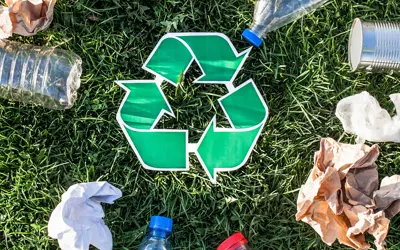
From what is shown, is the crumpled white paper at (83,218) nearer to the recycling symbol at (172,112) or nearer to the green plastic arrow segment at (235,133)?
the recycling symbol at (172,112)

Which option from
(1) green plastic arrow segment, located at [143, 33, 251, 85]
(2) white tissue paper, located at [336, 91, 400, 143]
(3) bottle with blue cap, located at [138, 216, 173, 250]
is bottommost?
(3) bottle with blue cap, located at [138, 216, 173, 250]

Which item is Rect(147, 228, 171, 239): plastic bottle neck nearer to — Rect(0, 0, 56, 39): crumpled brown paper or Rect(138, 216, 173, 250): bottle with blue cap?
Rect(138, 216, 173, 250): bottle with blue cap

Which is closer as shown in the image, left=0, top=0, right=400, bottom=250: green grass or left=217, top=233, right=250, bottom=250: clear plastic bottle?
left=217, top=233, right=250, bottom=250: clear plastic bottle

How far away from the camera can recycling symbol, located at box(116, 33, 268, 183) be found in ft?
7.43

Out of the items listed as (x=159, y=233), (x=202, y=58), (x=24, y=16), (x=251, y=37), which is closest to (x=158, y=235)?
(x=159, y=233)

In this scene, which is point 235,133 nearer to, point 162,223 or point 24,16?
point 162,223

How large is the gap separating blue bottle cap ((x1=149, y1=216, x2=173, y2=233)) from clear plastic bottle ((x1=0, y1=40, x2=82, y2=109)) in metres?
0.57

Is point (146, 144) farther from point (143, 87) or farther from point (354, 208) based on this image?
point (354, 208)

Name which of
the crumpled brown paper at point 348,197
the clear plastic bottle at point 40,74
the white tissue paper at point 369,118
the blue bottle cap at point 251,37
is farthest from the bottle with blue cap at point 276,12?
the clear plastic bottle at point 40,74

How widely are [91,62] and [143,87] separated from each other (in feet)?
0.76

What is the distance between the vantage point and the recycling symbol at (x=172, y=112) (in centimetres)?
226

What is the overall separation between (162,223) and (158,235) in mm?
86

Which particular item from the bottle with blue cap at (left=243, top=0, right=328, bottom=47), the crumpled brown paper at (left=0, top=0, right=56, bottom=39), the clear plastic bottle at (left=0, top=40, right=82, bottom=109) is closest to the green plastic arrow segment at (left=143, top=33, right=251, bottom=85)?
the bottle with blue cap at (left=243, top=0, right=328, bottom=47)

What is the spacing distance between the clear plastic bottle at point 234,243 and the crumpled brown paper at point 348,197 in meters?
0.24
